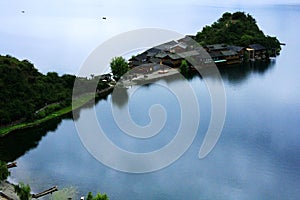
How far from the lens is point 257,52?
18141 millimetres

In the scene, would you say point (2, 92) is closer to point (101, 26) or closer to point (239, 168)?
point (239, 168)

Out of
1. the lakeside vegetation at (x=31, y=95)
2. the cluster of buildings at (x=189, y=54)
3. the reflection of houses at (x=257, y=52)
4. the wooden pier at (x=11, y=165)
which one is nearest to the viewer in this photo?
the wooden pier at (x=11, y=165)

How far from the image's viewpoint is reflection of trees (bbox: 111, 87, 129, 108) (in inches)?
456

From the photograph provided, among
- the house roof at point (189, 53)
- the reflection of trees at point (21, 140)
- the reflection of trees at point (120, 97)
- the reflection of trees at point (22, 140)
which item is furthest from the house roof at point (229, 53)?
the reflection of trees at point (21, 140)

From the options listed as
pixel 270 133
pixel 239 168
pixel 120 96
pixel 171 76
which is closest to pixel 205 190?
pixel 239 168

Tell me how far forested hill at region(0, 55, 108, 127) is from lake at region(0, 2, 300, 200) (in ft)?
1.74

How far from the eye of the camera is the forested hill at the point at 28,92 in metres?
9.77

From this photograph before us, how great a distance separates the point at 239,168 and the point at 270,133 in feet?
6.99

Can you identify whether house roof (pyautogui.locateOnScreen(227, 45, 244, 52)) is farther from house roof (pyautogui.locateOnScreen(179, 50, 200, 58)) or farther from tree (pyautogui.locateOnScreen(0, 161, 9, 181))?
tree (pyautogui.locateOnScreen(0, 161, 9, 181))

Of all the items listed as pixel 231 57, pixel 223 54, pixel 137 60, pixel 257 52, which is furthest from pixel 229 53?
pixel 137 60

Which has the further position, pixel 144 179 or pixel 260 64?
pixel 260 64

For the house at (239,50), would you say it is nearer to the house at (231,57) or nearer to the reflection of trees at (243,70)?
the house at (231,57)

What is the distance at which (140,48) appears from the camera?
61.4 feet

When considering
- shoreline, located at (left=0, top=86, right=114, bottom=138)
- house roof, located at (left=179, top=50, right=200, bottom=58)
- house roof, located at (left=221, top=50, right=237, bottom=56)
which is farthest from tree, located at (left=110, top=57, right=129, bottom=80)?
house roof, located at (left=221, top=50, right=237, bottom=56)
